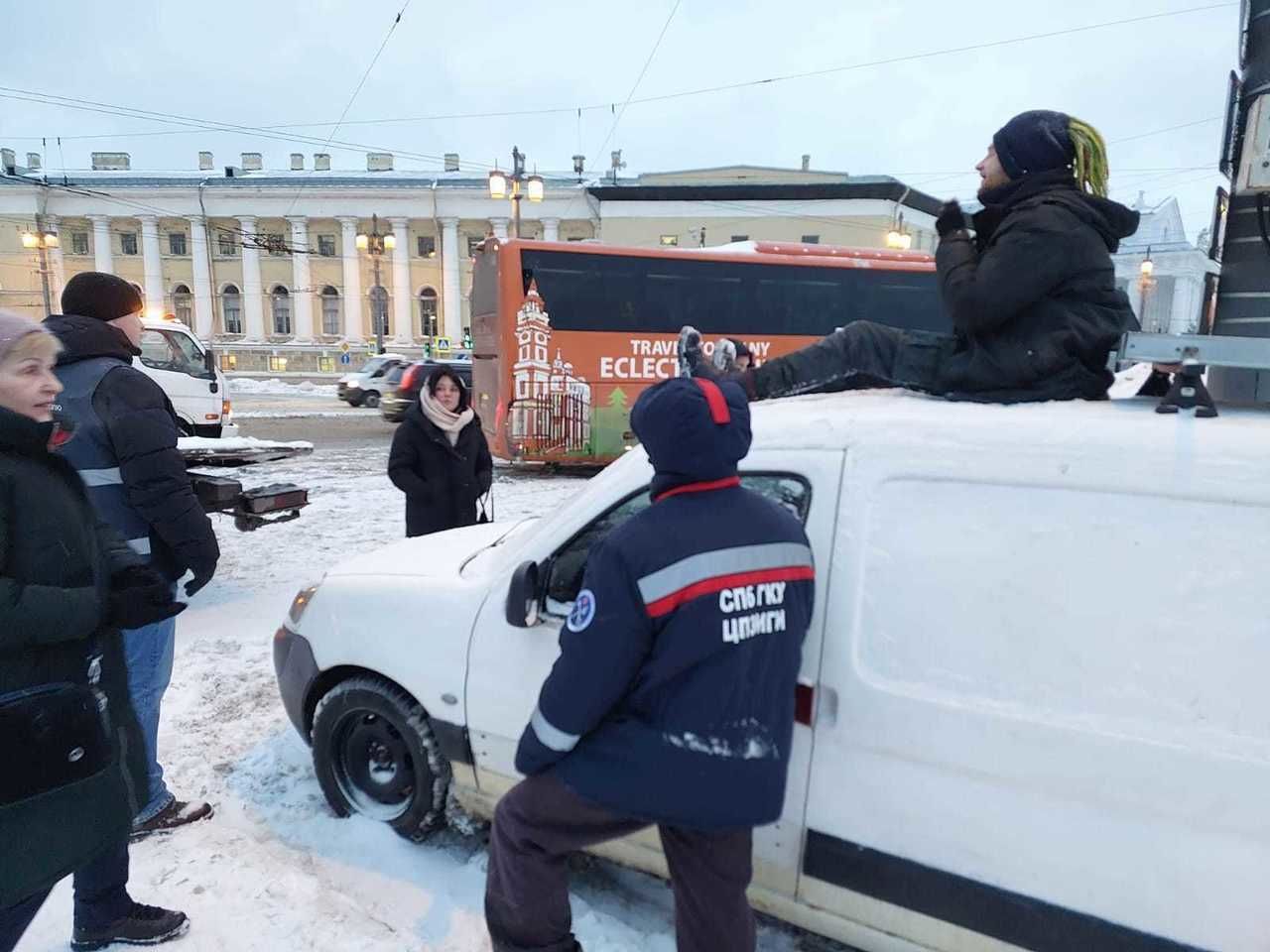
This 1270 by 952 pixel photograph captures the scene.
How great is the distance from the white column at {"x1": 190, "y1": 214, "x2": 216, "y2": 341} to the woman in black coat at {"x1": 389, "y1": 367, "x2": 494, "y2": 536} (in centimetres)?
5256

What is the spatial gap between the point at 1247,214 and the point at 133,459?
4.31 m

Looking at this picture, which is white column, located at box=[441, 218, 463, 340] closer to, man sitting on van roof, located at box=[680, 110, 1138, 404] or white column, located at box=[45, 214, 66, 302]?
white column, located at box=[45, 214, 66, 302]

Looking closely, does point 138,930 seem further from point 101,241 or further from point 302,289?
point 101,241

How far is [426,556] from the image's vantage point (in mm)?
3303

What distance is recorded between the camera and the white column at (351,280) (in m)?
50.3

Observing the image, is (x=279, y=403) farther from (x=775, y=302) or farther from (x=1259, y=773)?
(x=1259, y=773)

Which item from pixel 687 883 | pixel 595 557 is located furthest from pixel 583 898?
pixel 595 557

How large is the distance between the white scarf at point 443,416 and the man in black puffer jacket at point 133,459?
5.97 feet

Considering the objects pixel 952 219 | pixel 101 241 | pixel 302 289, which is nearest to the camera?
pixel 952 219

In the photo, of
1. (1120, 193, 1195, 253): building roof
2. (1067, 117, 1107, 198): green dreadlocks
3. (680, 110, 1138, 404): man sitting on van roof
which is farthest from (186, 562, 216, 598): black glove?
(1120, 193, 1195, 253): building roof

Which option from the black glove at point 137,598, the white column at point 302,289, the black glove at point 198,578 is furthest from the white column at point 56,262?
the black glove at point 137,598

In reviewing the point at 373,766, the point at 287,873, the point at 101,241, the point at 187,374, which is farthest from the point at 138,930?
the point at 101,241

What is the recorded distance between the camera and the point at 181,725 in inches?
156

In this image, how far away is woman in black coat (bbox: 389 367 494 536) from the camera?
4902 mm
